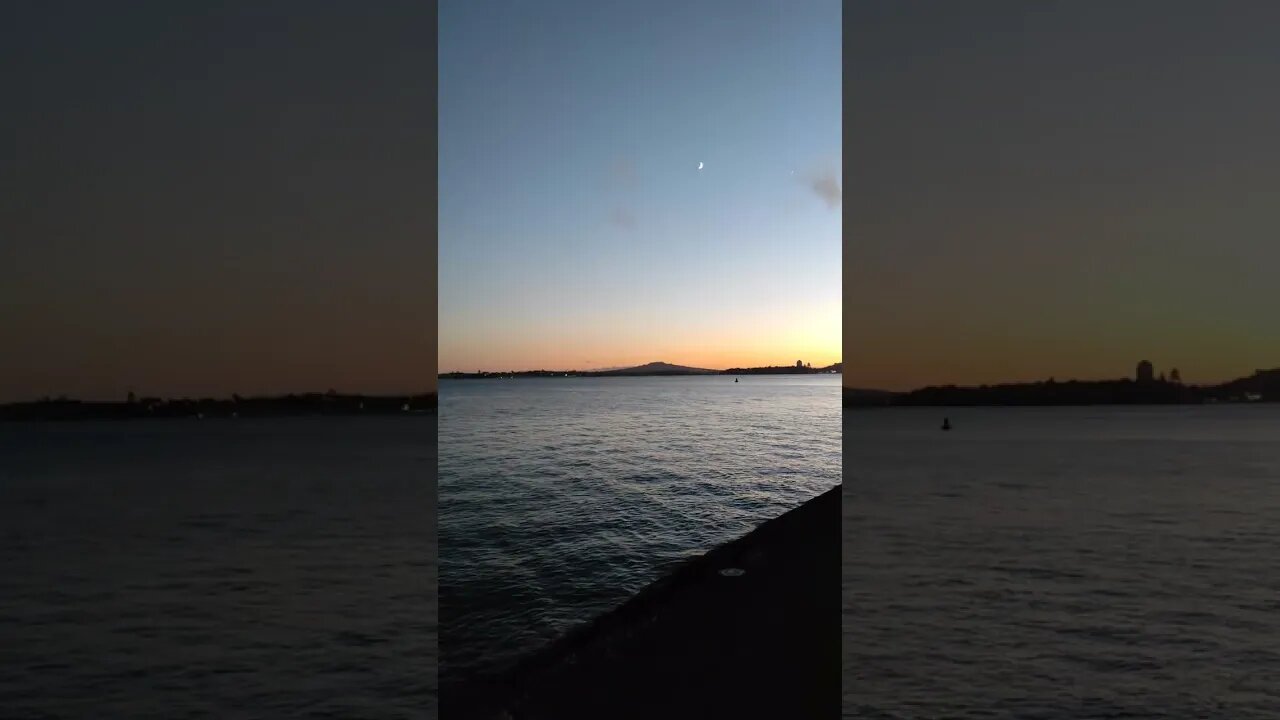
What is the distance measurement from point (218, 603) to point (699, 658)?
41.2 feet

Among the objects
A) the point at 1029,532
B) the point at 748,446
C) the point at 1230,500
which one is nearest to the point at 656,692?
the point at 1029,532

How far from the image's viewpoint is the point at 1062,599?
1357 cm

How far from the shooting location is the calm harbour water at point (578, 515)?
36.6ft

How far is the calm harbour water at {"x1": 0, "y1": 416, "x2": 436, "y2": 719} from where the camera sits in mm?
9508

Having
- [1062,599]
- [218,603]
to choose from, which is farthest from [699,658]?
[218,603]

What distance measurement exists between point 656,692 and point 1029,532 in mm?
19518

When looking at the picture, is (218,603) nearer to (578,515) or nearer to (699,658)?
(578,515)

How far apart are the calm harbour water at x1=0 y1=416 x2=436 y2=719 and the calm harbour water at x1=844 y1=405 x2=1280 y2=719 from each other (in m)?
6.62

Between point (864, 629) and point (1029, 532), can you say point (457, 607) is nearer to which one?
point (864, 629)

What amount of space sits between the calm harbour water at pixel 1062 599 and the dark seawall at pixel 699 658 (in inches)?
48.5

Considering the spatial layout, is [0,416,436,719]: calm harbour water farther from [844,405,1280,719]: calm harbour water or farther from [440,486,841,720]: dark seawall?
[844,405,1280,719]: calm harbour water

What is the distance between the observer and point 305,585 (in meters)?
16.3

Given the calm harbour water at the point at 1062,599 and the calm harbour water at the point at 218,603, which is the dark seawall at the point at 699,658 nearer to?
the calm harbour water at the point at 1062,599

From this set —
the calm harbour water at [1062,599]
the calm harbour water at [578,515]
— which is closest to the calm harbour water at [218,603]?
the calm harbour water at [578,515]
